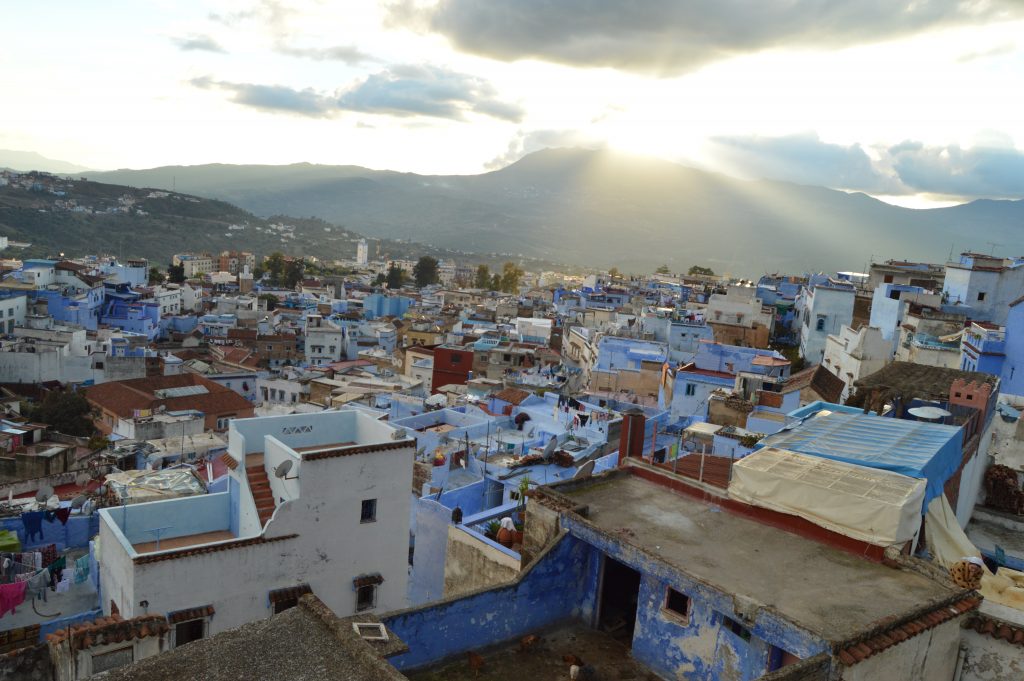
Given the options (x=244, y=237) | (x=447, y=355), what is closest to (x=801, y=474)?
(x=447, y=355)

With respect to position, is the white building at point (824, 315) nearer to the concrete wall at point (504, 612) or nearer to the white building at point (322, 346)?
the concrete wall at point (504, 612)

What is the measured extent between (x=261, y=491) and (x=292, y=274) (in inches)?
3518

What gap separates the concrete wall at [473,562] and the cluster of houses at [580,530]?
0.05 m

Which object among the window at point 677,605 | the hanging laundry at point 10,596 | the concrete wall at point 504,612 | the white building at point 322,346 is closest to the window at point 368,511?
the hanging laundry at point 10,596

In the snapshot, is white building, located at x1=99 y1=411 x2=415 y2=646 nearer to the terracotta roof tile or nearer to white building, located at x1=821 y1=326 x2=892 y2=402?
the terracotta roof tile

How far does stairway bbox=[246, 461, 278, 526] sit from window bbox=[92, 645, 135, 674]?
3805 mm

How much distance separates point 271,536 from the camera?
41.8 ft

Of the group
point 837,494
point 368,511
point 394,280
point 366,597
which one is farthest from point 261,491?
point 394,280

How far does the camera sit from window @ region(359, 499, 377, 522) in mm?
13969

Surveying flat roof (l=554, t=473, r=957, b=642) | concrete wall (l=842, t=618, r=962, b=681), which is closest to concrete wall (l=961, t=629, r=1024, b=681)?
concrete wall (l=842, t=618, r=962, b=681)

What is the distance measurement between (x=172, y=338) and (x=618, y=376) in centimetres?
4325

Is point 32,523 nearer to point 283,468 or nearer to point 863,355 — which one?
point 283,468

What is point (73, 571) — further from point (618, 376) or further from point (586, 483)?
point (618, 376)

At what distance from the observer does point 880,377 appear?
57.0ft
